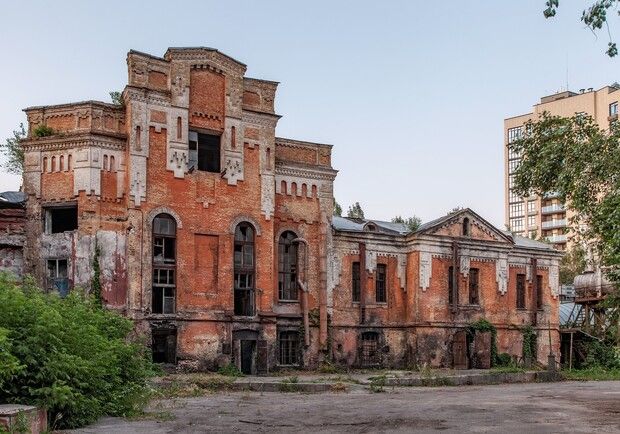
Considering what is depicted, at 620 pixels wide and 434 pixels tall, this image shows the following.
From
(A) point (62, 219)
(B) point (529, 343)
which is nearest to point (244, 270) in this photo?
(A) point (62, 219)

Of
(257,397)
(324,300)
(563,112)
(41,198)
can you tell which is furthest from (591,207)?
(563,112)

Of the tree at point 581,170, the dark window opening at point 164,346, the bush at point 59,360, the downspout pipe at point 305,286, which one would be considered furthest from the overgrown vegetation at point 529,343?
the bush at point 59,360

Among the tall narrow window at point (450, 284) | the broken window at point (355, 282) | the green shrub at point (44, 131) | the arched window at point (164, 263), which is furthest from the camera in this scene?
the tall narrow window at point (450, 284)

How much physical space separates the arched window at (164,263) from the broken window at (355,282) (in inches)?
328

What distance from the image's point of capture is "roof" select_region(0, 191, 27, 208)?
27.9 m

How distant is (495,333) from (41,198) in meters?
21.1

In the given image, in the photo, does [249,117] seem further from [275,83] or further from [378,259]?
[378,259]

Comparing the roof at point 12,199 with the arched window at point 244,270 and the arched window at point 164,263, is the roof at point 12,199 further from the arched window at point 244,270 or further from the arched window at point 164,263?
the arched window at point 244,270

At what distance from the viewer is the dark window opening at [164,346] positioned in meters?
28.0

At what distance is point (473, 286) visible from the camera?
36.1m

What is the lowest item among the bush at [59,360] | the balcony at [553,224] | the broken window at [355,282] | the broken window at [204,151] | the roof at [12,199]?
the bush at [59,360]

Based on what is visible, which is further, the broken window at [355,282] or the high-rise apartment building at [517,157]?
the high-rise apartment building at [517,157]

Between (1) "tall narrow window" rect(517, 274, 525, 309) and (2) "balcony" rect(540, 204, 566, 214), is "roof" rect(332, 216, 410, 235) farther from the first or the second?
(2) "balcony" rect(540, 204, 566, 214)

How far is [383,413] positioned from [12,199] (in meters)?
17.9
